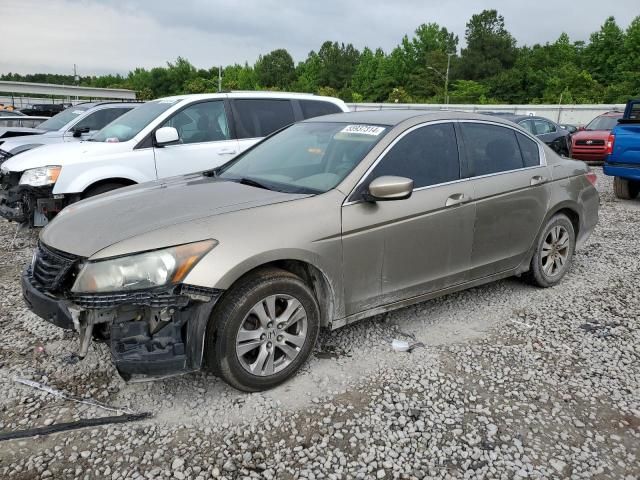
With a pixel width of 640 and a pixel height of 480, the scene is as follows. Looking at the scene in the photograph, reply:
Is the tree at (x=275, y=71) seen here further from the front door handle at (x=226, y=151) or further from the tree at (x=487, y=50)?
the front door handle at (x=226, y=151)

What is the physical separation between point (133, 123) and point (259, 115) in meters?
1.66

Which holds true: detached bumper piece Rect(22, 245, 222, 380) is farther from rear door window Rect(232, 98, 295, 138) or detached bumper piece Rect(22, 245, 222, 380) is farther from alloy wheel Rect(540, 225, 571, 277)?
rear door window Rect(232, 98, 295, 138)

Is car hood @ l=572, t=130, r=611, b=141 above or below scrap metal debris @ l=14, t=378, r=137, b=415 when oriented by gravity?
above

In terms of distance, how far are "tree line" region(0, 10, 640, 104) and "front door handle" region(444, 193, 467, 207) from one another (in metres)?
48.8

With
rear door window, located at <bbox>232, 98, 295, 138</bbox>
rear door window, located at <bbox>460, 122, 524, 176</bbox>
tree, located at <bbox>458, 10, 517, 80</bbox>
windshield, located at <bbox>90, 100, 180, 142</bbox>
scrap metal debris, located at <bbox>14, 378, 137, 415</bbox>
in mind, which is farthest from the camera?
tree, located at <bbox>458, 10, 517, 80</bbox>

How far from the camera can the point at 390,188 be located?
3250mm

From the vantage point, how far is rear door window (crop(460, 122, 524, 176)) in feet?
13.5

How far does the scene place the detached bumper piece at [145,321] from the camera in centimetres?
265

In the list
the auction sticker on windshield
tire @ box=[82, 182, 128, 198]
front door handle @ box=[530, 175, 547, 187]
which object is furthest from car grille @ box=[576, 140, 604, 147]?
tire @ box=[82, 182, 128, 198]

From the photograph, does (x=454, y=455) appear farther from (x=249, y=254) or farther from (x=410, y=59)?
(x=410, y=59)

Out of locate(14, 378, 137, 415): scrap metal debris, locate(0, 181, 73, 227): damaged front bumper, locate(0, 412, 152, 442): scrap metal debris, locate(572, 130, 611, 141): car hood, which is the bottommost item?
locate(14, 378, 137, 415): scrap metal debris

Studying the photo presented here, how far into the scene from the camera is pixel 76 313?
2730 millimetres

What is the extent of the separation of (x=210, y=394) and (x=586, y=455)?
2.11 m

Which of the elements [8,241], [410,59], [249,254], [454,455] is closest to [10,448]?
[249,254]
